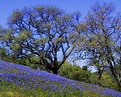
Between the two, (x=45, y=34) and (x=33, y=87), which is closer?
(x=33, y=87)

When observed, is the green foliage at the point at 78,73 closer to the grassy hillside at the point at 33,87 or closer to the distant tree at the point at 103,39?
the distant tree at the point at 103,39

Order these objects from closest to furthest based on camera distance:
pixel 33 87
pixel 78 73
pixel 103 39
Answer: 1. pixel 33 87
2. pixel 103 39
3. pixel 78 73

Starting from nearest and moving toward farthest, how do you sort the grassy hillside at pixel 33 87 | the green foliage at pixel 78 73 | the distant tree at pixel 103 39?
the grassy hillside at pixel 33 87, the distant tree at pixel 103 39, the green foliage at pixel 78 73

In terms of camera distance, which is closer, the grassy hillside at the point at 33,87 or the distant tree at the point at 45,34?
the grassy hillside at the point at 33,87

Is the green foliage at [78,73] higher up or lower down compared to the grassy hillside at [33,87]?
higher up

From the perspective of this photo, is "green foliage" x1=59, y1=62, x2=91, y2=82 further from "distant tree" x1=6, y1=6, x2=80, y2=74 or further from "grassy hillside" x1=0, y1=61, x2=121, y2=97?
"grassy hillside" x1=0, y1=61, x2=121, y2=97

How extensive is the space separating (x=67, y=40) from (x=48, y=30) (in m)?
3.81

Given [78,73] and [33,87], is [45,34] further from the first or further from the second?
[33,87]

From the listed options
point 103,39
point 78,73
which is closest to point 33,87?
point 103,39

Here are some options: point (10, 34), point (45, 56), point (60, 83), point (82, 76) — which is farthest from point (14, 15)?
point (60, 83)

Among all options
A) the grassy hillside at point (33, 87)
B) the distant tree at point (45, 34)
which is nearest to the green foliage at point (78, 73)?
the distant tree at point (45, 34)

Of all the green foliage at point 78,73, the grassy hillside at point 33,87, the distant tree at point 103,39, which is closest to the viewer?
the grassy hillside at point 33,87

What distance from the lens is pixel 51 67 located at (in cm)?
6269

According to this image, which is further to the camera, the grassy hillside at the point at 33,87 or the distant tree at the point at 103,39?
the distant tree at the point at 103,39
